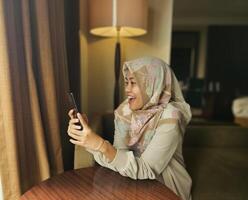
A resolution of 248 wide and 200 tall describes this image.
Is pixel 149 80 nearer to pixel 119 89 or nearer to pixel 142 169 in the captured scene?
pixel 142 169

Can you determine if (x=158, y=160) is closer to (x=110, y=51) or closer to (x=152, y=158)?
(x=152, y=158)

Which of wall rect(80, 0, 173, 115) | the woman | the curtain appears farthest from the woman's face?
wall rect(80, 0, 173, 115)

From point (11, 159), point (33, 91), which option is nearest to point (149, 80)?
point (33, 91)

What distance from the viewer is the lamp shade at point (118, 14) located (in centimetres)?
178

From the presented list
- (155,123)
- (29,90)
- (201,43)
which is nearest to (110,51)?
(201,43)

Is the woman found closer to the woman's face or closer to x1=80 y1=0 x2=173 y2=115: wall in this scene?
the woman's face

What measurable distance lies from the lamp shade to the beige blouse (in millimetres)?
997

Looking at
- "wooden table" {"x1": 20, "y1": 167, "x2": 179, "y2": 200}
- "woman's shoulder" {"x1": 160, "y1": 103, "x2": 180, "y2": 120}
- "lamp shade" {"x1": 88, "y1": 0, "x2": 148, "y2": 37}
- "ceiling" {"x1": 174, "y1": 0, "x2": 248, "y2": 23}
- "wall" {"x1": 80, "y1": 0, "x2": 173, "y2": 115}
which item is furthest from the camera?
"ceiling" {"x1": 174, "y1": 0, "x2": 248, "y2": 23}

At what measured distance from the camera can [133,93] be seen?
1.12 m

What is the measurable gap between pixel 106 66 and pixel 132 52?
305mm

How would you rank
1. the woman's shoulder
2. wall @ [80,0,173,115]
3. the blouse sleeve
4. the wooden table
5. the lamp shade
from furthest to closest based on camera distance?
wall @ [80,0,173,115] < the lamp shade < the woman's shoulder < the blouse sleeve < the wooden table

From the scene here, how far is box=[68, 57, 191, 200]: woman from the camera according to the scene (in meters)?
0.97

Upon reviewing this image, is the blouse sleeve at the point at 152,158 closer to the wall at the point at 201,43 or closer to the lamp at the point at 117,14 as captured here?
the lamp at the point at 117,14

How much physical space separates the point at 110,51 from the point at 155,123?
55.0 inches
